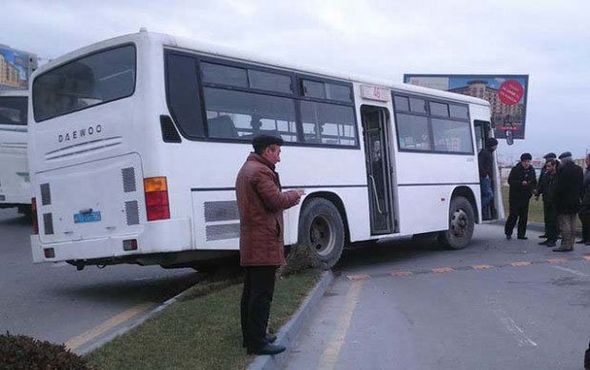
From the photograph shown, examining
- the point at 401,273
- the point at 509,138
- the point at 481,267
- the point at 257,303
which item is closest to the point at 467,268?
the point at 481,267

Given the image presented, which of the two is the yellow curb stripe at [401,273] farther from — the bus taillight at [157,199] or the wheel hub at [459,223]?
the bus taillight at [157,199]

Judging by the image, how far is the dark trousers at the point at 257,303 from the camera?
5.16 metres

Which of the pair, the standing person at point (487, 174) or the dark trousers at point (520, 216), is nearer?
the standing person at point (487, 174)

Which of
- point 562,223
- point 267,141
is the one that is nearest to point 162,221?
point 267,141

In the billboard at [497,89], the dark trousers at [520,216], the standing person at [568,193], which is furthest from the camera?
the billboard at [497,89]

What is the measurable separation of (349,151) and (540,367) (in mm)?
5276

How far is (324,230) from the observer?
9.74 m

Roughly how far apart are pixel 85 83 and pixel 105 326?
3.11 m

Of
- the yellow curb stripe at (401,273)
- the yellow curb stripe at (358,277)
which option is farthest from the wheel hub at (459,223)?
the yellow curb stripe at (358,277)

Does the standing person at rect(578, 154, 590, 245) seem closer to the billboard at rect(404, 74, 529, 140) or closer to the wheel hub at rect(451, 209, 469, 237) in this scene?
the wheel hub at rect(451, 209, 469, 237)

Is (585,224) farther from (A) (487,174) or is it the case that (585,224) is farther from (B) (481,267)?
(B) (481,267)

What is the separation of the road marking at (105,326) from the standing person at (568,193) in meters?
7.83

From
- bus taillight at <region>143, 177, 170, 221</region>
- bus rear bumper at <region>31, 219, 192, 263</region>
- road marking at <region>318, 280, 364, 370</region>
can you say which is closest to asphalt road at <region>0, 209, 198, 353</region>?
bus rear bumper at <region>31, 219, 192, 263</region>

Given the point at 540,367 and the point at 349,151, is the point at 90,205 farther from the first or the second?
the point at 540,367
